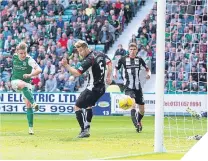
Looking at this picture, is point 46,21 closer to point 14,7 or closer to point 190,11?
point 14,7

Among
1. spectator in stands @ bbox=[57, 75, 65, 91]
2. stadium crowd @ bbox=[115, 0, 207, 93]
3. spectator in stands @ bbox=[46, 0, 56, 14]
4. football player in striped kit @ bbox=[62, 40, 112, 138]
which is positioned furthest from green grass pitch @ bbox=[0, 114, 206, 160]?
spectator in stands @ bbox=[46, 0, 56, 14]

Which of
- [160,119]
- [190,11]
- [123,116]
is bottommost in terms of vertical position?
[123,116]

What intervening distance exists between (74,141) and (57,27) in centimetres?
1547

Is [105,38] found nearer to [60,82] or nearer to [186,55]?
[60,82]

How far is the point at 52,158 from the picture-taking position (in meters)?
12.2

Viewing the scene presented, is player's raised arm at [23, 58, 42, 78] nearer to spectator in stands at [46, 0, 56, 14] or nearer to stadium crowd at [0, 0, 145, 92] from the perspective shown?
stadium crowd at [0, 0, 145, 92]

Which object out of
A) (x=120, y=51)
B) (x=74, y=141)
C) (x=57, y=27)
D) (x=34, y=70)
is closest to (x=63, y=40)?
(x=57, y=27)

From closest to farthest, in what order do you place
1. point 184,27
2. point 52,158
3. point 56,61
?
point 52,158 < point 184,27 < point 56,61

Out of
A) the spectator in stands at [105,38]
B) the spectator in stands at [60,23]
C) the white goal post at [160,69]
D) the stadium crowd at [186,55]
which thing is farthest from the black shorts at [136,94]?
the spectator in stands at [60,23]

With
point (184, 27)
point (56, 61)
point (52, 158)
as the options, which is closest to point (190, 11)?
point (184, 27)

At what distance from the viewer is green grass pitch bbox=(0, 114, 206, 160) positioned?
12.6 meters

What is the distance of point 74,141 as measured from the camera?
14992 millimetres

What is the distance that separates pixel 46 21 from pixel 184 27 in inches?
339

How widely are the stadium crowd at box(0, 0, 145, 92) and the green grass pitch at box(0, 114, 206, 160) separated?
6504 mm
